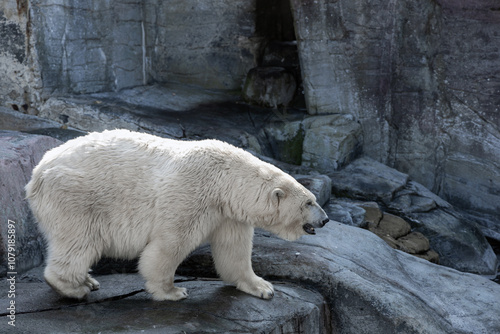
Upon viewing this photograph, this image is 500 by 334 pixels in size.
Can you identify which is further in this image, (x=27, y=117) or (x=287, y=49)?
(x=287, y=49)

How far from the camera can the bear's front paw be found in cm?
367

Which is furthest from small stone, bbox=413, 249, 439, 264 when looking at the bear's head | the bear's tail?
the bear's tail

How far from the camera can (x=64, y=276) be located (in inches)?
129

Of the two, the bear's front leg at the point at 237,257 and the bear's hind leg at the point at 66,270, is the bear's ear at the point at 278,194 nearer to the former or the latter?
the bear's front leg at the point at 237,257

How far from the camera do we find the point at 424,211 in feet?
23.9

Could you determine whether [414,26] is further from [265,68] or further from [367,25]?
[265,68]

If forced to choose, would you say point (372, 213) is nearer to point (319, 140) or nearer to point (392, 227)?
point (392, 227)

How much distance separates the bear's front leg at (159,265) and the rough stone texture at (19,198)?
3.76 feet

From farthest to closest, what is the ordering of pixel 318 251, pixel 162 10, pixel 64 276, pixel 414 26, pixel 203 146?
1. pixel 162 10
2. pixel 414 26
3. pixel 318 251
4. pixel 203 146
5. pixel 64 276

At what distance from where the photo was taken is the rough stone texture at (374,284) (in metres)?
3.85

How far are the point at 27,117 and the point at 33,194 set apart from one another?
4.29 meters

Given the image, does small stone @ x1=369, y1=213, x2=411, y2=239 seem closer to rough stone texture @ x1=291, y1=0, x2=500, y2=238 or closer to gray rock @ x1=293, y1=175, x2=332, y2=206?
gray rock @ x1=293, y1=175, x2=332, y2=206

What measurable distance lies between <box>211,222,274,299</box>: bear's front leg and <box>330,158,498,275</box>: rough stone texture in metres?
3.19

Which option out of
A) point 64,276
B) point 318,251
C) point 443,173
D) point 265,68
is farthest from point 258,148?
point 64,276
